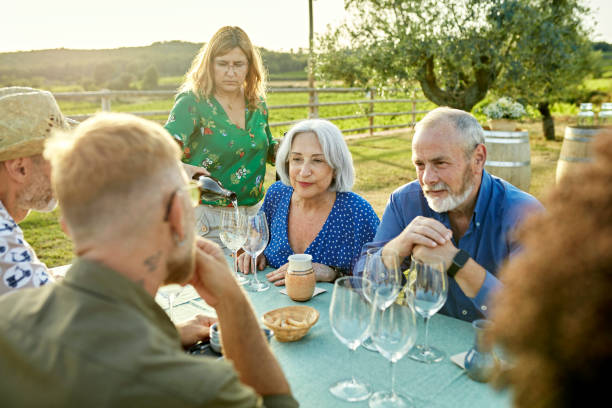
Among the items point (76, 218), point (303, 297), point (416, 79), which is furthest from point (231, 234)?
point (416, 79)

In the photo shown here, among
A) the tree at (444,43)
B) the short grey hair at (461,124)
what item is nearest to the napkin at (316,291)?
the short grey hair at (461,124)

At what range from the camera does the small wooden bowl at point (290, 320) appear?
1814 millimetres

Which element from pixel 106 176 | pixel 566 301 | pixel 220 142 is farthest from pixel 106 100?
pixel 566 301

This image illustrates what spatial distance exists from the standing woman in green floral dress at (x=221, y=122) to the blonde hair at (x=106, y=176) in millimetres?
Answer: 2449

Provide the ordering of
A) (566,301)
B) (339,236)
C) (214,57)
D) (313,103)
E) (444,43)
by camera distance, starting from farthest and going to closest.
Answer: (313,103), (444,43), (214,57), (339,236), (566,301)

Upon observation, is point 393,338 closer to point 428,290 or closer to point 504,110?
point 428,290

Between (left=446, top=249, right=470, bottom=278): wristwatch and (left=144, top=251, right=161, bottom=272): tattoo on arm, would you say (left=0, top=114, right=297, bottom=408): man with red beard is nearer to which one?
(left=144, top=251, right=161, bottom=272): tattoo on arm

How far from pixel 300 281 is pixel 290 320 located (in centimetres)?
32

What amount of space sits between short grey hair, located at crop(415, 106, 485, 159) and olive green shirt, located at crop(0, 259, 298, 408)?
1879 millimetres

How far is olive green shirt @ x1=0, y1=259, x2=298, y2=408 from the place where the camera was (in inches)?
33.1

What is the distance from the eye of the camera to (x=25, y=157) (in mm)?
1885

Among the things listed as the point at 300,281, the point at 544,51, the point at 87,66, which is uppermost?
the point at 87,66

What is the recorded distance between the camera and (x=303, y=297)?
2219mm

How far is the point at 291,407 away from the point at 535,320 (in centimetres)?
83
